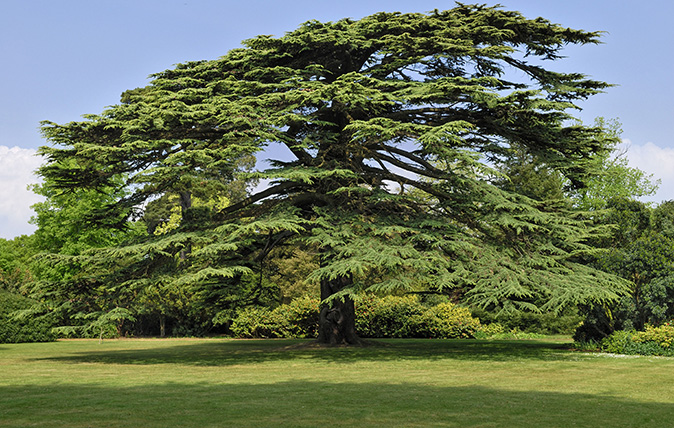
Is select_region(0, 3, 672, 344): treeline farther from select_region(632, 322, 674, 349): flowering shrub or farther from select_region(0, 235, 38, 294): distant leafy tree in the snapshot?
A: select_region(0, 235, 38, 294): distant leafy tree

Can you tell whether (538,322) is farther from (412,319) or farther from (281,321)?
(281,321)

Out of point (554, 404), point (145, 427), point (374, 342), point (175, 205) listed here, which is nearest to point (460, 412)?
point (554, 404)

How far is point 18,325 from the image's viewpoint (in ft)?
108

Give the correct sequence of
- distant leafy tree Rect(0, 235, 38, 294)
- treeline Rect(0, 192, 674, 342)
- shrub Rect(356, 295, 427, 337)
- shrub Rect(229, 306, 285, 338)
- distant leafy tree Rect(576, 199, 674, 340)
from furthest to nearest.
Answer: distant leafy tree Rect(0, 235, 38, 294) → shrub Rect(229, 306, 285, 338) → shrub Rect(356, 295, 427, 337) → treeline Rect(0, 192, 674, 342) → distant leafy tree Rect(576, 199, 674, 340)

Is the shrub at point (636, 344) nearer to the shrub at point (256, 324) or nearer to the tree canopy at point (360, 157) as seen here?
the tree canopy at point (360, 157)

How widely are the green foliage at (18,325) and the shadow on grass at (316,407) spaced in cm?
2165

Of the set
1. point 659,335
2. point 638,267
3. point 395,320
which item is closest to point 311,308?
point 395,320

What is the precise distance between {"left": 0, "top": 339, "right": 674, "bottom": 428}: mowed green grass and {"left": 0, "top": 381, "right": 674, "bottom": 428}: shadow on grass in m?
0.02

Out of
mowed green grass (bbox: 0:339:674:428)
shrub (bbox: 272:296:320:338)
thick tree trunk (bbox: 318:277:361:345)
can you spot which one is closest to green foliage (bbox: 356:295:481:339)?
shrub (bbox: 272:296:320:338)

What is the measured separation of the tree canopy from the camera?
66.1ft

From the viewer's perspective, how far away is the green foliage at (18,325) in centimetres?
3183

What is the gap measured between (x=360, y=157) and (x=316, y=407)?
14633 mm

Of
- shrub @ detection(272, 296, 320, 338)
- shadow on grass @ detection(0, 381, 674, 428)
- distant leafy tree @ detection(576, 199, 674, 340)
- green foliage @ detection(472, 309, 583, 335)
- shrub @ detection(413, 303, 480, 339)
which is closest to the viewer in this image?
shadow on grass @ detection(0, 381, 674, 428)

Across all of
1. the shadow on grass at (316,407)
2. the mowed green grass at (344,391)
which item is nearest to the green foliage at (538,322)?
the mowed green grass at (344,391)
